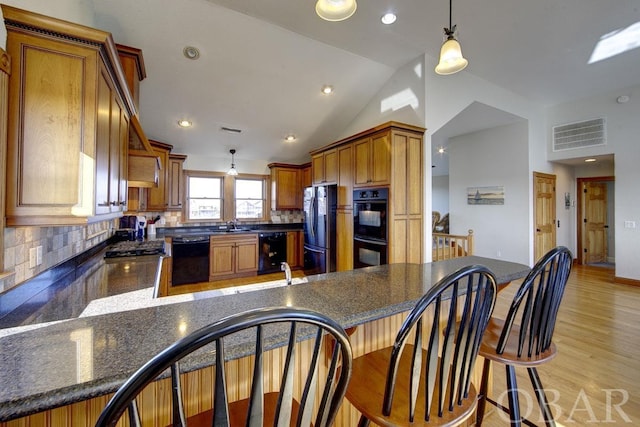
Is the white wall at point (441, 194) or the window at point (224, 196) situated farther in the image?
the white wall at point (441, 194)

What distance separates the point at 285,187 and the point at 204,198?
1638mm

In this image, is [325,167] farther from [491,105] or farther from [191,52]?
[491,105]

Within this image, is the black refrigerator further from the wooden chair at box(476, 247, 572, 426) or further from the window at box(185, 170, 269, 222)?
the wooden chair at box(476, 247, 572, 426)

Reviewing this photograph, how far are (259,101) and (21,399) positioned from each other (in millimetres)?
4084

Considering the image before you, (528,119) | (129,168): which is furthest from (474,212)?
(129,168)

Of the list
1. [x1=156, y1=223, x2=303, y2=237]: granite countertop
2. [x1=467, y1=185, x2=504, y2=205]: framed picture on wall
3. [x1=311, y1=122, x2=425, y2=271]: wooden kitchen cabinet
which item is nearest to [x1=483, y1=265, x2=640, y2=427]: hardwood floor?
[x1=311, y1=122, x2=425, y2=271]: wooden kitchen cabinet

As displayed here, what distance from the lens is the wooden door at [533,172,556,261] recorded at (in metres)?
4.90

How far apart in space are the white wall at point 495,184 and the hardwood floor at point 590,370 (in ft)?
5.23

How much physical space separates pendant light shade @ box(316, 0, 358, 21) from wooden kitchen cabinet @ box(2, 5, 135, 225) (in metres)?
1.13

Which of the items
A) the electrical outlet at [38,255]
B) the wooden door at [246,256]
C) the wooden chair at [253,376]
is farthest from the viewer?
the wooden door at [246,256]

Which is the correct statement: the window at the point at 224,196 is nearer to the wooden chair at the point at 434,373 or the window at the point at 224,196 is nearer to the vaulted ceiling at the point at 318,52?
the vaulted ceiling at the point at 318,52

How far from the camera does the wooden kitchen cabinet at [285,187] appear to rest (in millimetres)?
5684

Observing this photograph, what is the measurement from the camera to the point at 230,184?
5547 millimetres

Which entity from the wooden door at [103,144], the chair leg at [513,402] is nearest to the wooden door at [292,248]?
the wooden door at [103,144]
